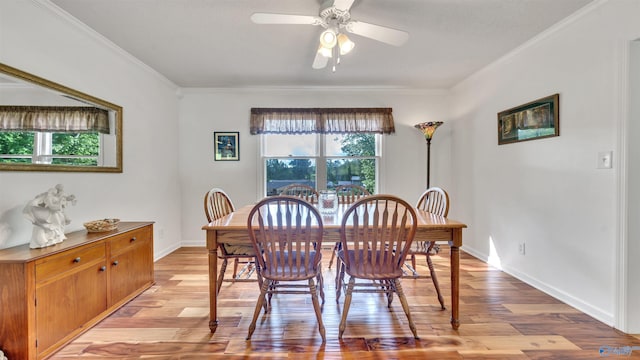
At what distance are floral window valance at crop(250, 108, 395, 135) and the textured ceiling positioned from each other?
42cm

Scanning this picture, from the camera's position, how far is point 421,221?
6.01 feet

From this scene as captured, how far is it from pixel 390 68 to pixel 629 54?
1885mm

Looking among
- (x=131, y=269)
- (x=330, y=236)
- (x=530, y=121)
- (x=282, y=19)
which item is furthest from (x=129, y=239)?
(x=530, y=121)

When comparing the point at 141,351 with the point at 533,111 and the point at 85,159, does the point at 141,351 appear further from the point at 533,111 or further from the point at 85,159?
the point at 533,111

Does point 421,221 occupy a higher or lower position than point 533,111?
lower

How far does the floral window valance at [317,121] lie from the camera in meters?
3.68

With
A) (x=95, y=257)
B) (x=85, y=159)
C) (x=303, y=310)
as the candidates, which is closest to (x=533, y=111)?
(x=303, y=310)

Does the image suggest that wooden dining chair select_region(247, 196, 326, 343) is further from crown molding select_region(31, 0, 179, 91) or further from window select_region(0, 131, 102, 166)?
crown molding select_region(31, 0, 179, 91)

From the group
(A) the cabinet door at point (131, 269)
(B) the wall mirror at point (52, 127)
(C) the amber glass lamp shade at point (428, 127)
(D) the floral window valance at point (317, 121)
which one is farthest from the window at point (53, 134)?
(C) the amber glass lamp shade at point (428, 127)

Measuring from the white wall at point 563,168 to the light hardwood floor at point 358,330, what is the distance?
1.02ft

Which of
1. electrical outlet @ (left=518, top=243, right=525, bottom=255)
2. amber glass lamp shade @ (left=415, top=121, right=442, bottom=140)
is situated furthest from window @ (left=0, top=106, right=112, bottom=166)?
electrical outlet @ (left=518, top=243, right=525, bottom=255)

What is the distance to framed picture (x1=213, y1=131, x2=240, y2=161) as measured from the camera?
12.3 feet

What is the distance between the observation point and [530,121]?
8.18 ft

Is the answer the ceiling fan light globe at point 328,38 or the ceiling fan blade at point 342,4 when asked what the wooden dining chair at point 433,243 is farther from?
the ceiling fan blade at point 342,4
